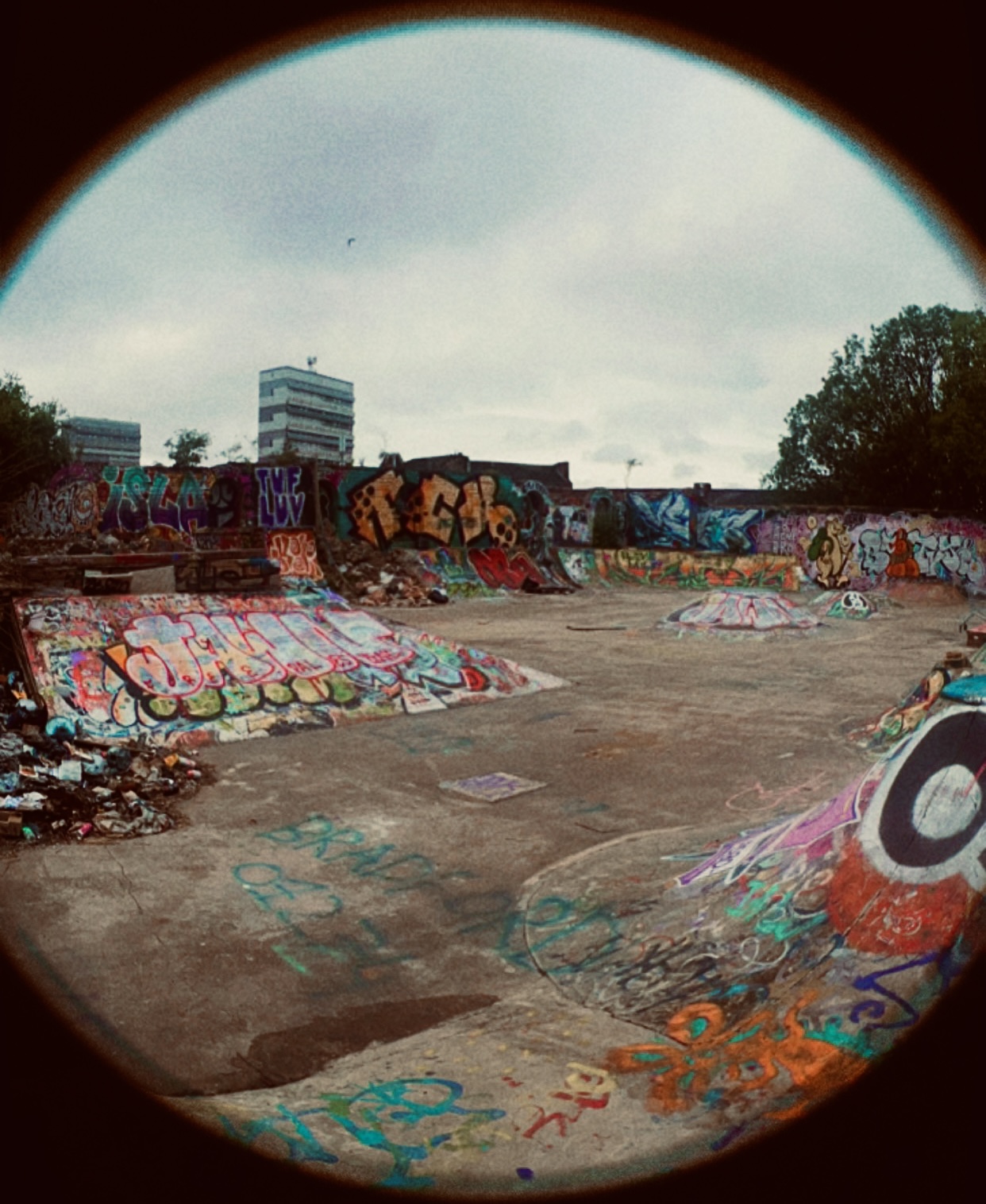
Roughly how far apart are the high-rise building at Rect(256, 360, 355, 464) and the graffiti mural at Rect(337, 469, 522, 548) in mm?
74824

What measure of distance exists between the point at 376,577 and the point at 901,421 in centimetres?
2623

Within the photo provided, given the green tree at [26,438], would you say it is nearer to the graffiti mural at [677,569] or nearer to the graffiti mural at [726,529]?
the graffiti mural at [677,569]

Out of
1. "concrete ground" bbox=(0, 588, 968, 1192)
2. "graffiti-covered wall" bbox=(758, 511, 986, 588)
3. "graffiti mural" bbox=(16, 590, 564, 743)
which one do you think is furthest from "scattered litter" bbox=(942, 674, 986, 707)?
"graffiti-covered wall" bbox=(758, 511, 986, 588)

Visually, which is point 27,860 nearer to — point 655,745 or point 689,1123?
point 689,1123

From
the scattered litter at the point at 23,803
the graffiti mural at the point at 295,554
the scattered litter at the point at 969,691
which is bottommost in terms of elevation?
the scattered litter at the point at 23,803

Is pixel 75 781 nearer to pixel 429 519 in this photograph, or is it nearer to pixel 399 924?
pixel 399 924

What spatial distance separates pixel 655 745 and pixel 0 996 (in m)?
7.72

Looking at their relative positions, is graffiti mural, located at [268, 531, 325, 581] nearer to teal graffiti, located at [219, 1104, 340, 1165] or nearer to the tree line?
the tree line

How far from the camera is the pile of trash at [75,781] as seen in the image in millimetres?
7715

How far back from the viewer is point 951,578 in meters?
34.2

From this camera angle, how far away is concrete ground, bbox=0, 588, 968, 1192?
3799 mm

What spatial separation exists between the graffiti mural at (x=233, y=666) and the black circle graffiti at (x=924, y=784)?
27.0 feet

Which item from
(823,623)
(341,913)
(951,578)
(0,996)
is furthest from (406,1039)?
(951,578)

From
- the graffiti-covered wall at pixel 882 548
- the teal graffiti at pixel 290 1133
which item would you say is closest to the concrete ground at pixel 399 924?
the teal graffiti at pixel 290 1133
